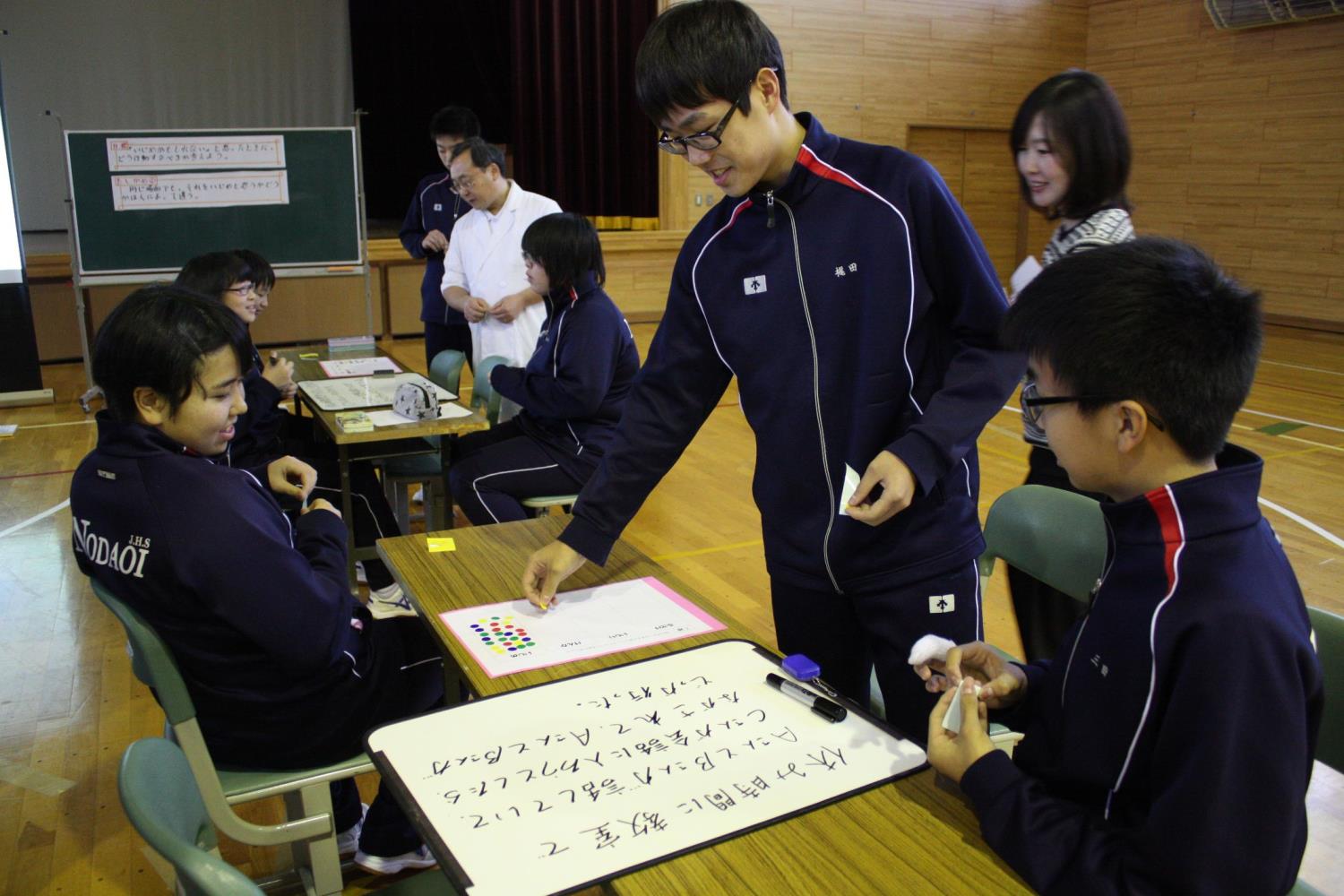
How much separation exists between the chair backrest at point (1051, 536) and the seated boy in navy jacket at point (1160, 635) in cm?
89

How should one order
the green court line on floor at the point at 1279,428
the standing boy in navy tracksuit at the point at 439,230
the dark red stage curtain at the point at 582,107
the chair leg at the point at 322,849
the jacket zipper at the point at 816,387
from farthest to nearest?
the dark red stage curtain at the point at 582,107 → the green court line on floor at the point at 1279,428 → the standing boy in navy tracksuit at the point at 439,230 → the chair leg at the point at 322,849 → the jacket zipper at the point at 816,387

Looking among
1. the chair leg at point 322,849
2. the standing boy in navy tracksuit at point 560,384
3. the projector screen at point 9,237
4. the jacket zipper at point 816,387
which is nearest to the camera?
the jacket zipper at point 816,387

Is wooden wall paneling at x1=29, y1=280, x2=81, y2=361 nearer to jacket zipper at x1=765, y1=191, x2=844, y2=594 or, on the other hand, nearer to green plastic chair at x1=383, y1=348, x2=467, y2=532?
green plastic chair at x1=383, y1=348, x2=467, y2=532

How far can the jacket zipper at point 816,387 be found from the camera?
1.39 metres

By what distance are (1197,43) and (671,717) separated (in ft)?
35.1

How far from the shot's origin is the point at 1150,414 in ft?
2.94

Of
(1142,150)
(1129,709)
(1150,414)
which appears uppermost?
(1142,150)

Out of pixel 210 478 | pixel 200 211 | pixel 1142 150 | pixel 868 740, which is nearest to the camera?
pixel 868 740

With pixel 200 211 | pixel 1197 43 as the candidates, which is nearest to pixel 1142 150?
pixel 1197 43

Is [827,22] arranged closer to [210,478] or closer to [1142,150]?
[1142,150]

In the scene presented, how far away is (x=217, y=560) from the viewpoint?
4.78 ft

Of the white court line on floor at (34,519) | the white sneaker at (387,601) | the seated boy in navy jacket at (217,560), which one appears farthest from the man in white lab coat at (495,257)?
the seated boy in navy jacket at (217,560)

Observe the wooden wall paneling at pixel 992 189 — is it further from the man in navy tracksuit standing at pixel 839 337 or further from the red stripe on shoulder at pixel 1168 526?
the red stripe on shoulder at pixel 1168 526

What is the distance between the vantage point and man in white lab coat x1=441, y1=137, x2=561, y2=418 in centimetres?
404
